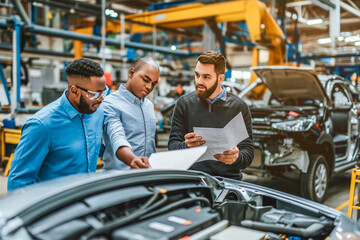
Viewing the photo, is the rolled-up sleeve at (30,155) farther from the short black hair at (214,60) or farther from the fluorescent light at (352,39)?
the fluorescent light at (352,39)

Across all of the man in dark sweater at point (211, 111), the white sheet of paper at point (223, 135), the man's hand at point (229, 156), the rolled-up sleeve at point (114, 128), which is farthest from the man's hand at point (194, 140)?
the rolled-up sleeve at point (114, 128)

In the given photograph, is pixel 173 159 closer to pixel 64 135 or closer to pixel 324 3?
pixel 64 135

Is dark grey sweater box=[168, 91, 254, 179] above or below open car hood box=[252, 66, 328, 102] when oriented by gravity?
below

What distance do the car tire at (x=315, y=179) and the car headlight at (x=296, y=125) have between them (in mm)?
460

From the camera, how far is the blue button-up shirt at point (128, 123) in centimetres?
207

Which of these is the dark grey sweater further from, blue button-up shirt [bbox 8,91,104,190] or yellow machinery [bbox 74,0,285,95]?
yellow machinery [bbox 74,0,285,95]

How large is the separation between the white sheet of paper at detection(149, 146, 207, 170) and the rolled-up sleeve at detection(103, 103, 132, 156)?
1.23 feet

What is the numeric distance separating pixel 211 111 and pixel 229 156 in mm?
416

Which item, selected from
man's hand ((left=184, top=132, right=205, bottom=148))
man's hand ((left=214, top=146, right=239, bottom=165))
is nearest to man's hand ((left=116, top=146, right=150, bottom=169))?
man's hand ((left=184, top=132, right=205, bottom=148))

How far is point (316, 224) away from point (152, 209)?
76 centimetres

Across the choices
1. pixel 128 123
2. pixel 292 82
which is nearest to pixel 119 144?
pixel 128 123

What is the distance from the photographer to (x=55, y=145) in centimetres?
167

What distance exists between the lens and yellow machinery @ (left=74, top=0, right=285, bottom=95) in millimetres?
8047

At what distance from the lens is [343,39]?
807 cm
